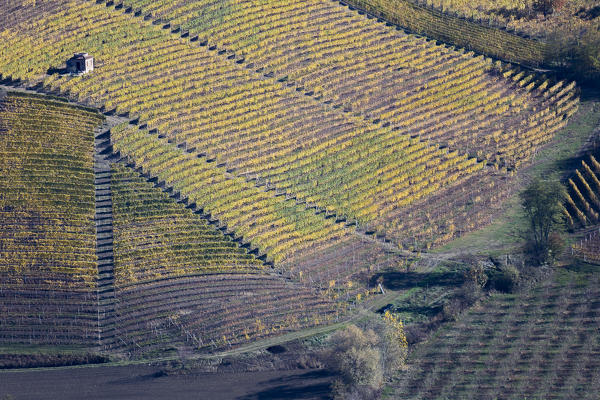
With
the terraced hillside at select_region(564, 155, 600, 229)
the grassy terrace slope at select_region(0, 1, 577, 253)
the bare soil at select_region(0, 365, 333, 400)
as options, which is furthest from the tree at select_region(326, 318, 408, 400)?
the terraced hillside at select_region(564, 155, 600, 229)

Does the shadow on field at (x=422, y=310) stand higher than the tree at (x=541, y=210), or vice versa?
the tree at (x=541, y=210)

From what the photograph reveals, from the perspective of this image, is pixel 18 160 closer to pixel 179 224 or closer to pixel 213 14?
pixel 179 224

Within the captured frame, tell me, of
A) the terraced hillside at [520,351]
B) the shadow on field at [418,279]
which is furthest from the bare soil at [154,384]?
the shadow on field at [418,279]

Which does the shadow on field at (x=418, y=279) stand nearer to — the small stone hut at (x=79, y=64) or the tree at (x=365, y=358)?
the tree at (x=365, y=358)

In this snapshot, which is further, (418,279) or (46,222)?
(418,279)

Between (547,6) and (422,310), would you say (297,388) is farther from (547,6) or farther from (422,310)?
(547,6)

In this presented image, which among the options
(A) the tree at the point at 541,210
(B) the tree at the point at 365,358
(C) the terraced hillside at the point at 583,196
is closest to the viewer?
(B) the tree at the point at 365,358

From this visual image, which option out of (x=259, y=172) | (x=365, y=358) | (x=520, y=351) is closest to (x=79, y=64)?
(x=259, y=172)
